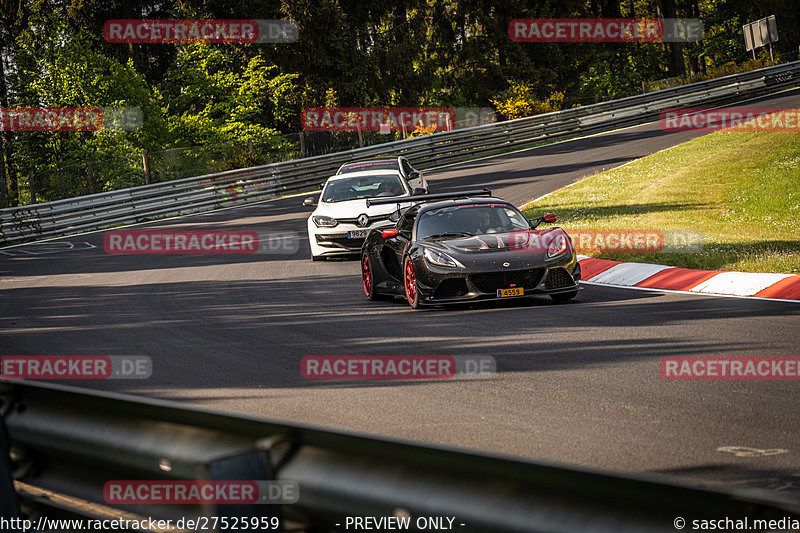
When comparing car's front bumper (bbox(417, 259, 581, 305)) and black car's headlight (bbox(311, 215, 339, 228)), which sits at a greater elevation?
black car's headlight (bbox(311, 215, 339, 228))

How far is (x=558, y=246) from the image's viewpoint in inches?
438

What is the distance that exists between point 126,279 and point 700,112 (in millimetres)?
27714

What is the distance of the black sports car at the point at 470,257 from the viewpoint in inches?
428

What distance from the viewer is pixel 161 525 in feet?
10.3

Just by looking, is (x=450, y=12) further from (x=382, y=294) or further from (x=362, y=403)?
(x=362, y=403)

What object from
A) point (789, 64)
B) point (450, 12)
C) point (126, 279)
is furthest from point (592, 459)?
point (450, 12)
